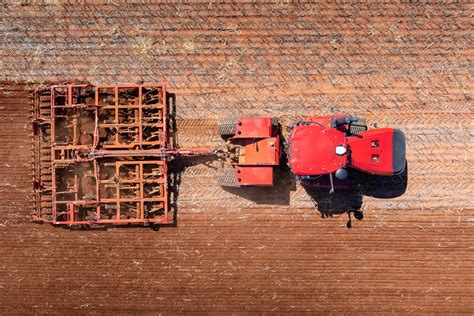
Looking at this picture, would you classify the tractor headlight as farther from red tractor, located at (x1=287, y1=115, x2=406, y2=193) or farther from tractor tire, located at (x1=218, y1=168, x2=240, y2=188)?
tractor tire, located at (x1=218, y1=168, x2=240, y2=188)

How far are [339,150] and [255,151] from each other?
2187 millimetres

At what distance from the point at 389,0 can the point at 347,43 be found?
1.68m

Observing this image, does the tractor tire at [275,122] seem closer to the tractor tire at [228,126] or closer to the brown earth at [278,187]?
the brown earth at [278,187]

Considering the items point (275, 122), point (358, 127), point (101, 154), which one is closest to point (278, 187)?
point (275, 122)

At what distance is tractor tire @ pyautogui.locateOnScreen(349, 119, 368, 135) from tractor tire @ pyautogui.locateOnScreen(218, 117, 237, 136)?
3161 millimetres

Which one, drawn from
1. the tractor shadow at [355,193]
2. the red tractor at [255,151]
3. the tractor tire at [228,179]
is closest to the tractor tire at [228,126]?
the red tractor at [255,151]

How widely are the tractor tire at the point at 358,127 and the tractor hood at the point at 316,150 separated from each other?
3.13 ft

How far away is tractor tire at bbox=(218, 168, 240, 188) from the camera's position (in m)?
12.0

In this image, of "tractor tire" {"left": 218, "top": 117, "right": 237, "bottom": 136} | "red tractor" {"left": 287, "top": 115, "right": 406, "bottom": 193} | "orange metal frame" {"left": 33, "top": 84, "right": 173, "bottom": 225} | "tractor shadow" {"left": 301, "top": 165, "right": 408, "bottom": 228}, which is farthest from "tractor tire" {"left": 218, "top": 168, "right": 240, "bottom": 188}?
"tractor shadow" {"left": 301, "top": 165, "right": 408, "bottom": 228}

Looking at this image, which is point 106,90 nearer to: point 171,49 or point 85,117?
point 85,117

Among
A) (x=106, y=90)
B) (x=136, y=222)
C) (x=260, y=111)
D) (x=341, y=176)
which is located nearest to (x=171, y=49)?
(x=106, y=90)

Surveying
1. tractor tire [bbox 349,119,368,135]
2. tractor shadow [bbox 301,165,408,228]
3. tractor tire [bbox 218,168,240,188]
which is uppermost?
tractor tire [bbox 349,119,368,135]

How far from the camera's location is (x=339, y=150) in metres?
10.9

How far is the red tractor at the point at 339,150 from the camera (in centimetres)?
1103
